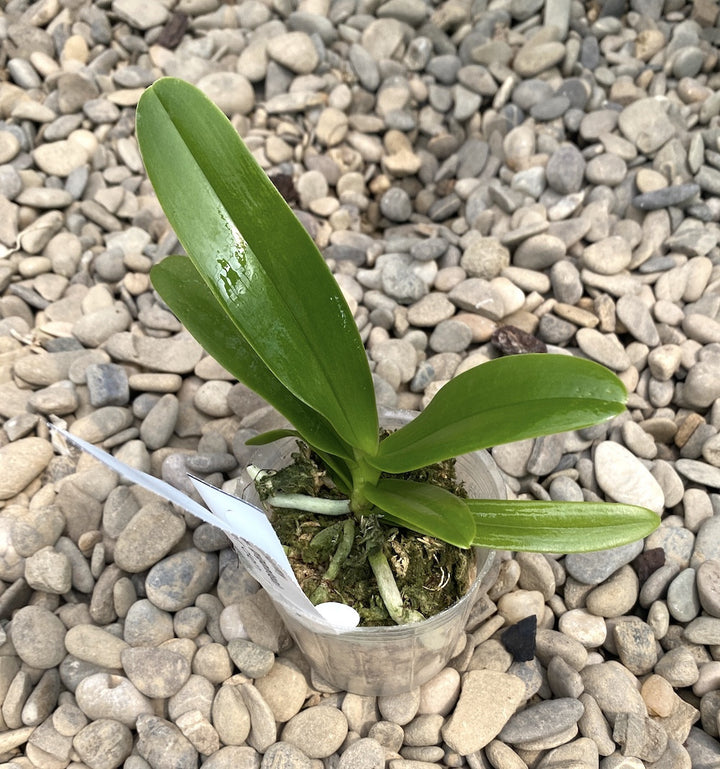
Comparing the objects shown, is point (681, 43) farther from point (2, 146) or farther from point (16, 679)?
point (16, 679)

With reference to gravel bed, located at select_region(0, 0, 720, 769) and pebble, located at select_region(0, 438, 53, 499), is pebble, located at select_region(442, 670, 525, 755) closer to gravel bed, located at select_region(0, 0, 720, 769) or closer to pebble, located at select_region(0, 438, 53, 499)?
gravel bed, located at select_region(0, 0, 720, 769)

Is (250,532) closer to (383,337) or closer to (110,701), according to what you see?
(110,701)

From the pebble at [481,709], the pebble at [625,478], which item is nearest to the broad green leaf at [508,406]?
the pebble at [481,709]

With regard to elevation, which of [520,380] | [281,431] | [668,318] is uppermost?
[520,380]

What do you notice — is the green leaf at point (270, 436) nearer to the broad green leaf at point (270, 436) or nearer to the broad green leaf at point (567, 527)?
the broad green leaf at point (270, 436)

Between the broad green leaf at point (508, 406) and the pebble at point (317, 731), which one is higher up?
the broad green leaf at point (508, 406)

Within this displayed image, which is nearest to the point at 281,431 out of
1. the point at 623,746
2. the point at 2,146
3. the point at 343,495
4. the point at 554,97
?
the point at 343,495
